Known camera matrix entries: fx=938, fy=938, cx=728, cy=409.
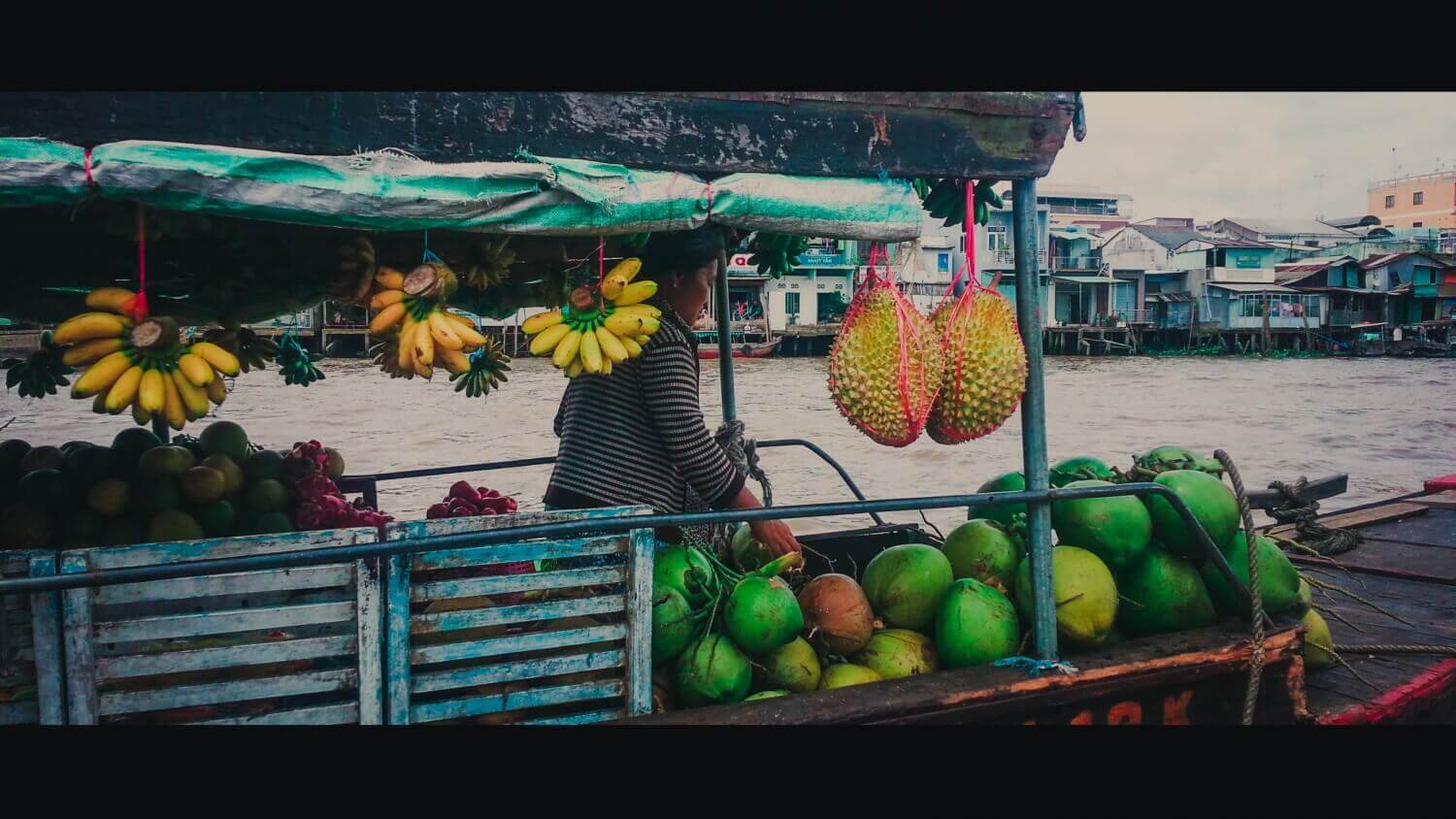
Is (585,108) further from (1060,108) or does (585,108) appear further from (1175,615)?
(1175,615)

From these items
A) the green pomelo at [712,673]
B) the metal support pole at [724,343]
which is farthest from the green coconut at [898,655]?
the metal support pole at [724,343]

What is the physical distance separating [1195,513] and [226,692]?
3103 millimetres

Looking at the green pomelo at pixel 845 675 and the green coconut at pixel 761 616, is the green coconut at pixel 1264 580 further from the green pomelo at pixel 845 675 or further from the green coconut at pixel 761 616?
the green coconut at pixel 761 616

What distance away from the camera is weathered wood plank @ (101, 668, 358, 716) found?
229 cm

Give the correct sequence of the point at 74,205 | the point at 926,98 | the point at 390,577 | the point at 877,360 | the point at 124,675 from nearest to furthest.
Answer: the point at 74,205 < the point at 124,675 < the point at 390,577 < the point at 926,98 < the point at 877,360

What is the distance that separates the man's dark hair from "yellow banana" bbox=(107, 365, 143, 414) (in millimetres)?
1661

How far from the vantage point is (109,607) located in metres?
2.32

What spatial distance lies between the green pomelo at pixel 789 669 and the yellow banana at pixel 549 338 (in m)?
1.18

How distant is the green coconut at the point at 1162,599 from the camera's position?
3.25 metres

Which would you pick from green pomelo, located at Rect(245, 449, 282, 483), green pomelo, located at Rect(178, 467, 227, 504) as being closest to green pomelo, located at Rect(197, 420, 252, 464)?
green pomelo, located at Rect(245, 449, 282, 483)

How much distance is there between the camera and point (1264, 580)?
336 cm

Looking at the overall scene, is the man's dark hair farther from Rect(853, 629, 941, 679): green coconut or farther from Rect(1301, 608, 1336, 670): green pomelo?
Rect(1301, 608, 1336, 670): green pomelo

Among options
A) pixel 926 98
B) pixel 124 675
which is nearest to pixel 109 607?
pixel 124 675

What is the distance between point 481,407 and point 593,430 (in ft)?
64.2
